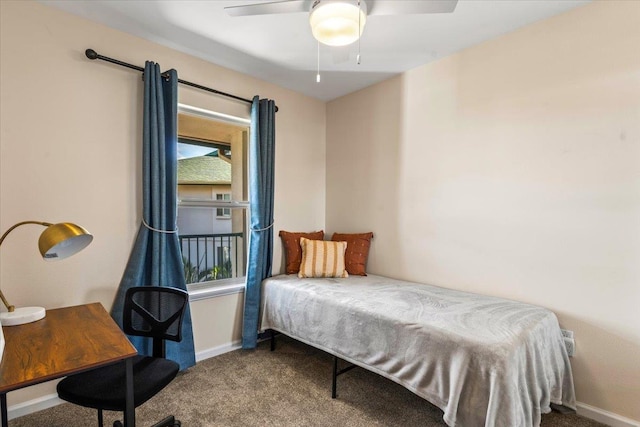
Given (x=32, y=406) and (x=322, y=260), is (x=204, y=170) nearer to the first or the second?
(x=322, y=260)

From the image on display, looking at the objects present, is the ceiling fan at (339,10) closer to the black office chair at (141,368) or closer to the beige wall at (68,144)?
the beige wall at (68,144)

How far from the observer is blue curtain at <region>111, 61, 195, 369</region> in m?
2.34

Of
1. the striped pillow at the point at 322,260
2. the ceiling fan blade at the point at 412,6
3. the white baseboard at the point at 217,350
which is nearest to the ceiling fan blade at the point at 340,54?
the ceiling fan blade at the point at 412,6

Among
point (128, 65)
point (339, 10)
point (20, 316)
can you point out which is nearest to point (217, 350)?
point (20, 316)

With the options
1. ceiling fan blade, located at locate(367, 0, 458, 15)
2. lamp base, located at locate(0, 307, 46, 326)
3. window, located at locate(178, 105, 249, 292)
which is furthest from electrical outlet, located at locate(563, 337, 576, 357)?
lamp base, located at locate(0, 307, 46, 326)

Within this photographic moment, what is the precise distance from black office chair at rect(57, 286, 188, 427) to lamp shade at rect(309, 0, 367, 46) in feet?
5.56

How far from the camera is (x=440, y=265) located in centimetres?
273

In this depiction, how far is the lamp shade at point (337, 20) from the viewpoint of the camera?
1.52m

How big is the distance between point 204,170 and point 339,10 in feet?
6.36

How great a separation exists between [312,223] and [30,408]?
262cm

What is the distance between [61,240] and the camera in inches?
54.7

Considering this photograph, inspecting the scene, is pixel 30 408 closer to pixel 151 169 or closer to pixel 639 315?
pixel 151 169

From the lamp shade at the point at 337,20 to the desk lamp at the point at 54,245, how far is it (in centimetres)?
151

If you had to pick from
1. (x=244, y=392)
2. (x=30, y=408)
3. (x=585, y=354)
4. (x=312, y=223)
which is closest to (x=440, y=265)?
(x=585, y=354)
